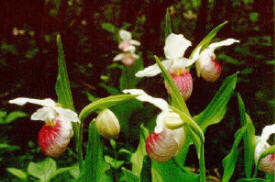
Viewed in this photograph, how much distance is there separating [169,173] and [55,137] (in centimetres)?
43

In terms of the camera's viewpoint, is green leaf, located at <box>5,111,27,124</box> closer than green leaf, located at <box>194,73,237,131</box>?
No

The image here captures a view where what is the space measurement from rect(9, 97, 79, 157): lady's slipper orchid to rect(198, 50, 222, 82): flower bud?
1.99ft

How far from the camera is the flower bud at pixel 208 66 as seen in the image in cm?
146

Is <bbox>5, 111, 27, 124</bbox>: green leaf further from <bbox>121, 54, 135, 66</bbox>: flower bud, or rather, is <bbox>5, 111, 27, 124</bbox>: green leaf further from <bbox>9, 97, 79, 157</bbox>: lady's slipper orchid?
<bbox>121, 54, 135, 66</bbox>: flower bud

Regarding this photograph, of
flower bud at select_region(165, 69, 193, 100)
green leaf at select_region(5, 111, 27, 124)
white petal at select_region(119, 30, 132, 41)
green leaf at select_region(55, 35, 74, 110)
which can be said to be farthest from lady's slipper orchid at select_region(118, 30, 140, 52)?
green leaf at select_region(55, 35, 74, 110)

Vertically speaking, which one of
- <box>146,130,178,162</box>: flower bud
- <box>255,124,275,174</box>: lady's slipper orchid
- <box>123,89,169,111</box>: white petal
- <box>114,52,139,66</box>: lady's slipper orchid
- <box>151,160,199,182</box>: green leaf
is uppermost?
<box>114,52,139,66</box>: lady's slipper orchid

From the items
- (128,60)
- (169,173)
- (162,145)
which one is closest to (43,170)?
(169,173)

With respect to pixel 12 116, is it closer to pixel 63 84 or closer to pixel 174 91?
pixel 63 84

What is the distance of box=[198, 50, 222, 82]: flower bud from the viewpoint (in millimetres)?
1459

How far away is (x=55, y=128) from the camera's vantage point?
120 cm

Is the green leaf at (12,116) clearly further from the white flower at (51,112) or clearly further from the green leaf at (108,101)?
the green leaf at (108,101)

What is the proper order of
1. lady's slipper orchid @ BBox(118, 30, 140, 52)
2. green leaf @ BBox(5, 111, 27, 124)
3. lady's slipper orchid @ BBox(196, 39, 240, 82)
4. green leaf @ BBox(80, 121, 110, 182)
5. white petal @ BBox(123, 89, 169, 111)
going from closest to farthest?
white petal @ BBox(123, 89, 169, 111), green leaf @ BBox(80, 121, 110, 182), lady's slipper orchid @ BBox(196, 39, 240, 82), green leaf @ BBox(5, 111, 27, 124), lady's slipper orchid @ BBox(118, 30, 140, 52)

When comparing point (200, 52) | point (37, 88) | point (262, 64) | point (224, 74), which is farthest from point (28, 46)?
point (200, 52)

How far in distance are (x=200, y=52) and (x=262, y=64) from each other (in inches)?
68.0
